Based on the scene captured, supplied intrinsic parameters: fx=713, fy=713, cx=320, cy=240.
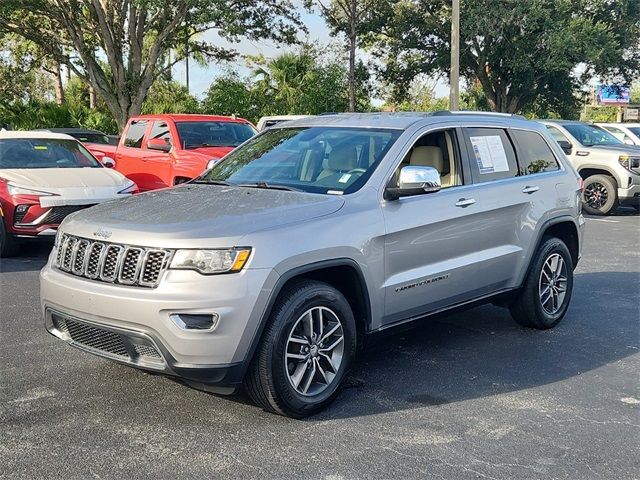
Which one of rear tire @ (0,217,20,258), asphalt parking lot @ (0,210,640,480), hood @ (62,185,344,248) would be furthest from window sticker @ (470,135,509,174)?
rear tire @ (0,217,20,258)

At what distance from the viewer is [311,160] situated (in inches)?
192

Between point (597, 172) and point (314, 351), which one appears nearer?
point (314, 351)

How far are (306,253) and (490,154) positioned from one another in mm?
2193

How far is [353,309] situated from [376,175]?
856 mm

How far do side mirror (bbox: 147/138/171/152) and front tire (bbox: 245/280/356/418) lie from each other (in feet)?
24.1

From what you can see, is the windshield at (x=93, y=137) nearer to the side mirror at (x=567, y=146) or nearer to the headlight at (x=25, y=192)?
the headlight at (x=25, y=192)

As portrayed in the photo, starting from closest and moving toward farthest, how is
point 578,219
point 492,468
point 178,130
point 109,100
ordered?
point 492,468 < point 578,219 < point 178,130 < point 109,100

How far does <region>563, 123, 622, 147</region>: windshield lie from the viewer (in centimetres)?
1438

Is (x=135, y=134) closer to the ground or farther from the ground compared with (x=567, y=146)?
farther from the ground

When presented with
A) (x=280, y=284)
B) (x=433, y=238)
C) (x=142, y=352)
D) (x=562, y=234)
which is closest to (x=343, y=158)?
(x=433, y=238)

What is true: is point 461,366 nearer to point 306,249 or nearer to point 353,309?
point 353,309

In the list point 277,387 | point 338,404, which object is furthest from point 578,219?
point 277,387

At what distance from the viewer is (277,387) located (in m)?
3.83

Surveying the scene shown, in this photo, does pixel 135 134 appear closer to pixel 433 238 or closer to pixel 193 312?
pixel 433 238
